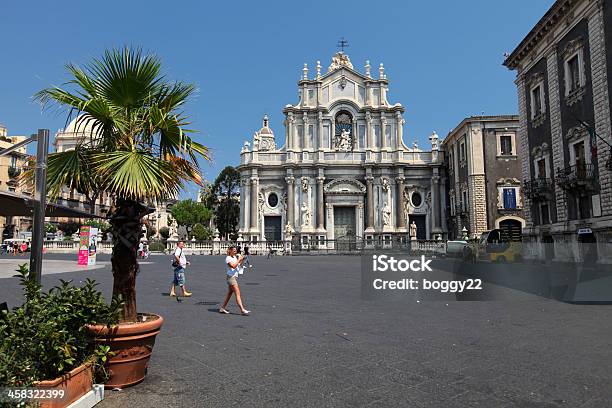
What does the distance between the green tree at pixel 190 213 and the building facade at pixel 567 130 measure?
45415 mm

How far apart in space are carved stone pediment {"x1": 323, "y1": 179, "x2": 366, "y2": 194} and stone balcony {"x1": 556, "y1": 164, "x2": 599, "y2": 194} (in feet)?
83.7

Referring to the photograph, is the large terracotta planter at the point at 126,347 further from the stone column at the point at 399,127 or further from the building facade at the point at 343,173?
the stone column at the point at 399,127

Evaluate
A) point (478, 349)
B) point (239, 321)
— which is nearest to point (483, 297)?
point (478, 349)

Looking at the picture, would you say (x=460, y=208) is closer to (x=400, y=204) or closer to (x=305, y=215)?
(x=400, y=204)

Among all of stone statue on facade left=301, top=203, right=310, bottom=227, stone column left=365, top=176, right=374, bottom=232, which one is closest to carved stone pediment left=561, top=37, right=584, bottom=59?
stone column left=365, top=176, right=374, bottom=232

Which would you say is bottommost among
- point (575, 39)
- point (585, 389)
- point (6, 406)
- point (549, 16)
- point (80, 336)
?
point (585, 389)

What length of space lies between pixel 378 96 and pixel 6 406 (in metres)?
49.0

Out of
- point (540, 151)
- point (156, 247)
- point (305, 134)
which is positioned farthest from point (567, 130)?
point (156, 247)

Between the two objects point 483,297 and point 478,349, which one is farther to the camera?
point 483,297

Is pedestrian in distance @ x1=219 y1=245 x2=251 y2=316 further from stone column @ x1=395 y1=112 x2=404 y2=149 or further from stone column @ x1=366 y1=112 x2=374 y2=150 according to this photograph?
stone column @ x1=395 y1=112 x2=404 y2=149

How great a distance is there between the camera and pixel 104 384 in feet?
14.8

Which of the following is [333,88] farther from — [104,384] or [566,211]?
[104,384]

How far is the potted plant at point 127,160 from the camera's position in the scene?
4695 millimetres

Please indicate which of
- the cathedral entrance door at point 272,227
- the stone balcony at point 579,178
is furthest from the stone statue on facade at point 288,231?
the stone balcony at point 579,178
